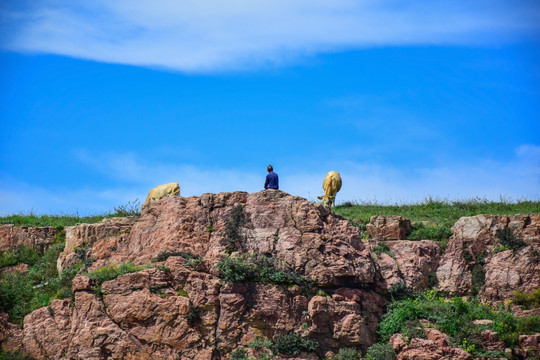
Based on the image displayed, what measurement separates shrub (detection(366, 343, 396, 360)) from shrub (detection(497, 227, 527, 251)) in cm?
566

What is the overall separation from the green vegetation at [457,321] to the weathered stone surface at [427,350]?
1.04ft

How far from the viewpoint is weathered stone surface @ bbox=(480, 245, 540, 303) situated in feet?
71.0

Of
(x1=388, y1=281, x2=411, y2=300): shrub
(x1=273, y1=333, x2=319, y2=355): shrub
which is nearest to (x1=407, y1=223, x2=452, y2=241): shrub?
(x1=388, y1=281, x2=411, y2=300): shrub

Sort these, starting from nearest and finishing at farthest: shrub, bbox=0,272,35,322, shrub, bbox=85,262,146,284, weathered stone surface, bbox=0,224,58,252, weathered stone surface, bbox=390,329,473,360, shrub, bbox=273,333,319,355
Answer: weathered stone surface, bbox=390,329,473,360, shrub, bbox=273,333,319,355, shrub, bbox=85,262,146,284, shrub, bbox=0,272,35,322, weathered stone surface, bbox=0,224,58,252

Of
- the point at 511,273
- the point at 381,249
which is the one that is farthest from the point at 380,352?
the point at 511,273

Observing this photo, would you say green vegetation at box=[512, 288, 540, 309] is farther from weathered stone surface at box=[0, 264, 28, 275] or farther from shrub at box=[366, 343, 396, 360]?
weathered stone surface at box=[0, 264, 28, 275]

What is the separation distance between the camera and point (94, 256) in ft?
74.2

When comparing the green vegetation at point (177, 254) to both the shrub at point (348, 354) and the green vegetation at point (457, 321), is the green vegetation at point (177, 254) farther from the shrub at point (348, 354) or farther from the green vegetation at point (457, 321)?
the green vegetation at point (457, 321)

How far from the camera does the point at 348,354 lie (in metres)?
19.4

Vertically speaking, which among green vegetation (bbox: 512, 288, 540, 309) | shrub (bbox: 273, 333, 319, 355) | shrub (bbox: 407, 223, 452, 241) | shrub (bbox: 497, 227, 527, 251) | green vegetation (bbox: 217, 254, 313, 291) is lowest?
shrub (bbox: 273, 333, 319, 355)

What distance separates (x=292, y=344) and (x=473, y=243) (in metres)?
7.22

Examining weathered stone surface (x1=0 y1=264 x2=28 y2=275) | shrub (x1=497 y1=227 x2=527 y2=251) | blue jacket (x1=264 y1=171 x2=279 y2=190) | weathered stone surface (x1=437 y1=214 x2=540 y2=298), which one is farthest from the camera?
weathered stone surface (x1=0 y1=264 x2=28 y2=275)

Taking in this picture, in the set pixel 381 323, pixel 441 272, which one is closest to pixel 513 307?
pixel 441 272

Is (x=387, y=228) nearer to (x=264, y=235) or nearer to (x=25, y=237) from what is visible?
(x=264, y=235)
